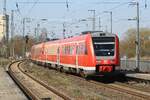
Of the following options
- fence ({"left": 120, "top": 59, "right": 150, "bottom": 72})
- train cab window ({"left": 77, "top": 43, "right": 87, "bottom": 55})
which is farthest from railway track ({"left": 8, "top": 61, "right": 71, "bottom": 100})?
fence ({"left": 120, "top": 59, "right": 150, "bottom": 72})

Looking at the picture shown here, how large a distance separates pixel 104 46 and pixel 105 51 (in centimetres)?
35

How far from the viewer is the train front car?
88.3 feet

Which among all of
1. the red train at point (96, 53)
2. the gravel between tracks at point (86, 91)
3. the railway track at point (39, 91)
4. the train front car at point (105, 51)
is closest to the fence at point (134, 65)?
the red train at point (96, 53)

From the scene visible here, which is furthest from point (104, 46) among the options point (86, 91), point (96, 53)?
point (86, 91)

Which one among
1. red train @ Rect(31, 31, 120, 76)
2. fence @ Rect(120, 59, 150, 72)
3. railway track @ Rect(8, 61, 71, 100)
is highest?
red train @ Rect(31, 31, 120, 76)

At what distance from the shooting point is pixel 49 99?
17391 mm

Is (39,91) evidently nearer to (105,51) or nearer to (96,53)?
(96,53)

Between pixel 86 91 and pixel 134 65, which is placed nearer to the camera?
pixel 86 91

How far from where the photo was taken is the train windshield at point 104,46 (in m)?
27.3

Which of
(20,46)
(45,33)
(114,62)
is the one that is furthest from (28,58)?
(114,62)

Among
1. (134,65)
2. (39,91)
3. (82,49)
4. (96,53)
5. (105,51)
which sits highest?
(82,49)

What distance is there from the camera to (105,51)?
27312 millimetres

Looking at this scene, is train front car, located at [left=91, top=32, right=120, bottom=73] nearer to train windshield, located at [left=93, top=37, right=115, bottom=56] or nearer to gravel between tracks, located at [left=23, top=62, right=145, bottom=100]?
train windshield, located at [left=93, top=37, right=115, bottom=56]

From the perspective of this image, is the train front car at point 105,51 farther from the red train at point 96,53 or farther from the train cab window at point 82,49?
the train cab window at point 82,49
